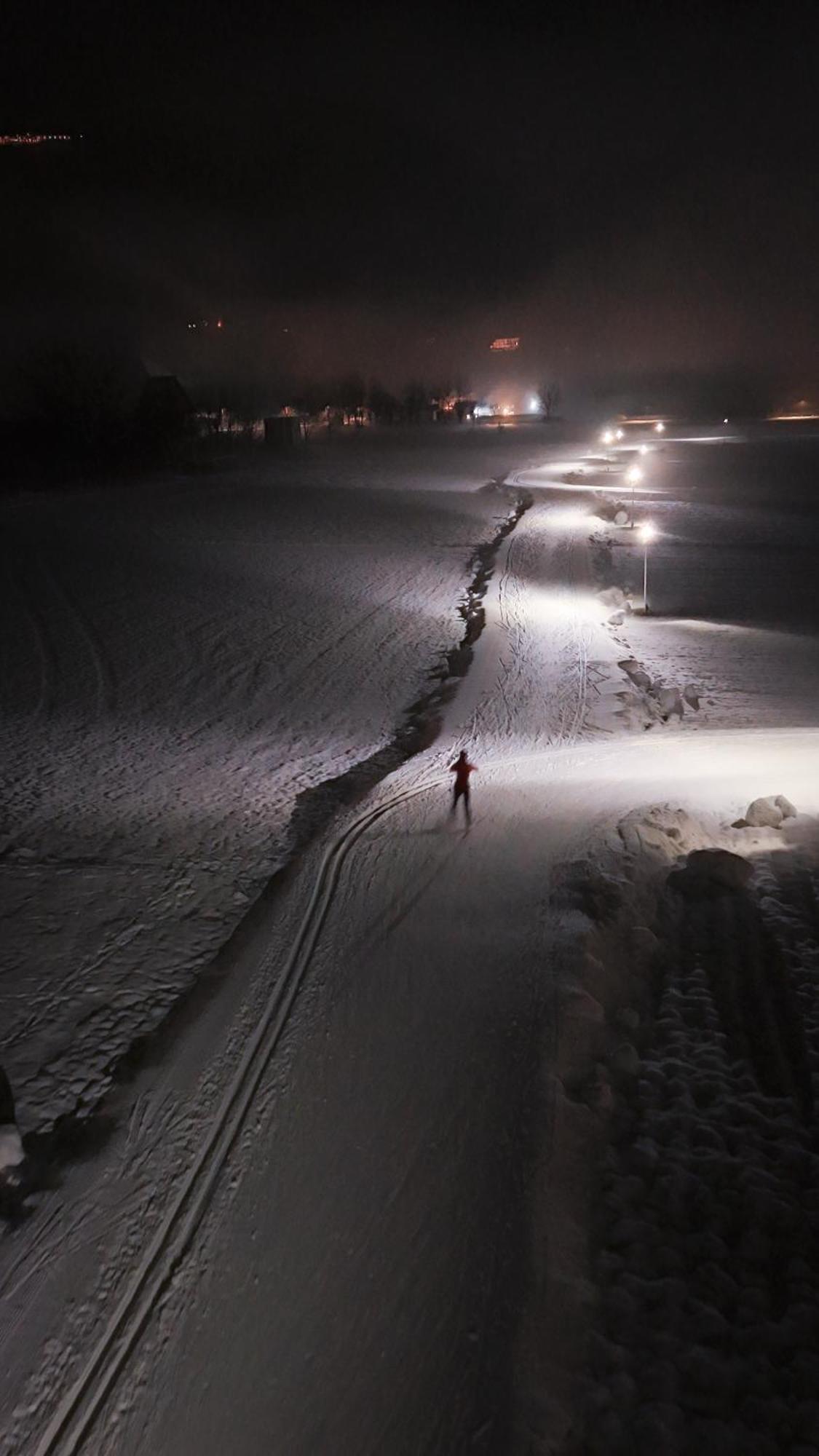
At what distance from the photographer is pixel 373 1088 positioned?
260 inches

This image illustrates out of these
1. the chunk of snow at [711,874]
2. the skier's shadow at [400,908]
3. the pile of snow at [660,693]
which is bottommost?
the pile of snow at [660,693]

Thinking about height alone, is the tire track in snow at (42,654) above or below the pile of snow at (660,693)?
above

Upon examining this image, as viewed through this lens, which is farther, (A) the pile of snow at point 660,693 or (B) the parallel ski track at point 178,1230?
(A) the pile of snow at point 660,693

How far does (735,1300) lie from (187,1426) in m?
3.09

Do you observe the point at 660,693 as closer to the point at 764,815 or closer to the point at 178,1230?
the point at 764,815

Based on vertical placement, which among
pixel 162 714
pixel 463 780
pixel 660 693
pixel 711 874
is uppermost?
pixel 463 780

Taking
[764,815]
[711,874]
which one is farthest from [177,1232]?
[764,815]

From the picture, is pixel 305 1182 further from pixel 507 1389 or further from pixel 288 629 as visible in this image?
pixel 288 629

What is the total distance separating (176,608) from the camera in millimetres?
25266

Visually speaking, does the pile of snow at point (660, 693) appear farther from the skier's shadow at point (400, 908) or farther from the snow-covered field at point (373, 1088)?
the skier's shadow at point (400, 908)

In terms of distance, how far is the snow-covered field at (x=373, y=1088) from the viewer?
4.63 metres

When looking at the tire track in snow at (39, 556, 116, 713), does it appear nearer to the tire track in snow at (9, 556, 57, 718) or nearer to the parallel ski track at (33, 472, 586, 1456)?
the tire track in snow at (9, 556, 57, 718)

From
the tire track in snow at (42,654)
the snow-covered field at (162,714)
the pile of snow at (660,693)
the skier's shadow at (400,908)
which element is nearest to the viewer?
the snow-covered field at (162,714)

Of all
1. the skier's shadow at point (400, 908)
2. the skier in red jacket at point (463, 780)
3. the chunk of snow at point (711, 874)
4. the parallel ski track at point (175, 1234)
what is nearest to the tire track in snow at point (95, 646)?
the skier in red jacket at point (463, 780)
